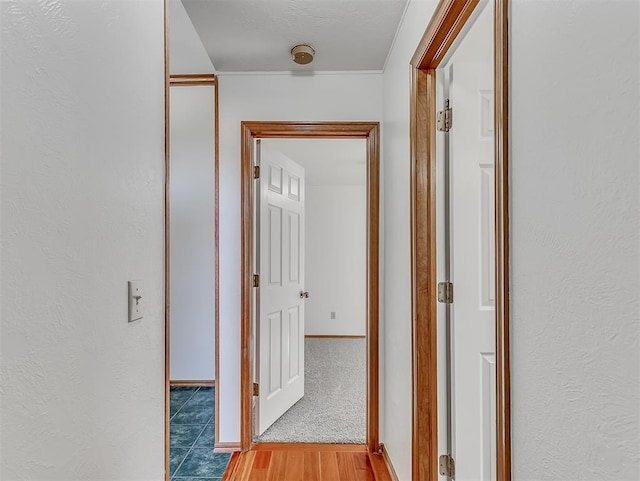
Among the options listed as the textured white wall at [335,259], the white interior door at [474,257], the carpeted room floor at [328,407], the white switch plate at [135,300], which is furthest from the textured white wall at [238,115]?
the textured white wall at [335,259]

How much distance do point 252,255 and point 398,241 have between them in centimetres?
93

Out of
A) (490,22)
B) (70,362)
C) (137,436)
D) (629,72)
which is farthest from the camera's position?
(490,22)

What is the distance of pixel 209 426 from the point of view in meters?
2.84

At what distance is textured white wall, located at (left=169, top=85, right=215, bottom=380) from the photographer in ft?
12.0

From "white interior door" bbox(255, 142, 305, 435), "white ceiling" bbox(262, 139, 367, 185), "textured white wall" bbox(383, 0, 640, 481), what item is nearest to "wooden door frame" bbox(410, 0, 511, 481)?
"textured white wall" bbox(383, 0, 640, 481)

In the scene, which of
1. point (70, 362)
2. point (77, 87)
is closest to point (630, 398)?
point (70, 362)

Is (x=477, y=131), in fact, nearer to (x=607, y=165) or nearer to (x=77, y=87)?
(x=607, y=165)

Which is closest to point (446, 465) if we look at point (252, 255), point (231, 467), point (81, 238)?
point (231, 467)

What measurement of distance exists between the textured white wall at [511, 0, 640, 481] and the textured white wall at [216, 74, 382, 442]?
176 centimetres

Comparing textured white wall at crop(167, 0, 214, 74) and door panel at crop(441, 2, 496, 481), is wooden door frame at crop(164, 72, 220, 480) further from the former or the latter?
door panel at crop(441, 2, 496, 481)

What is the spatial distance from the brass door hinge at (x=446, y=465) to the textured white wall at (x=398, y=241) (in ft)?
0.49

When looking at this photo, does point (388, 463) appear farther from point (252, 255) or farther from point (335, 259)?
point (335, 259)

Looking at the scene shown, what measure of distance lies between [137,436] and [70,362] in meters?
0.40

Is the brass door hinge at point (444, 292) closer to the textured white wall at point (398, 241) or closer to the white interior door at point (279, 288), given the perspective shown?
the textured white wall at point (398, 241)
